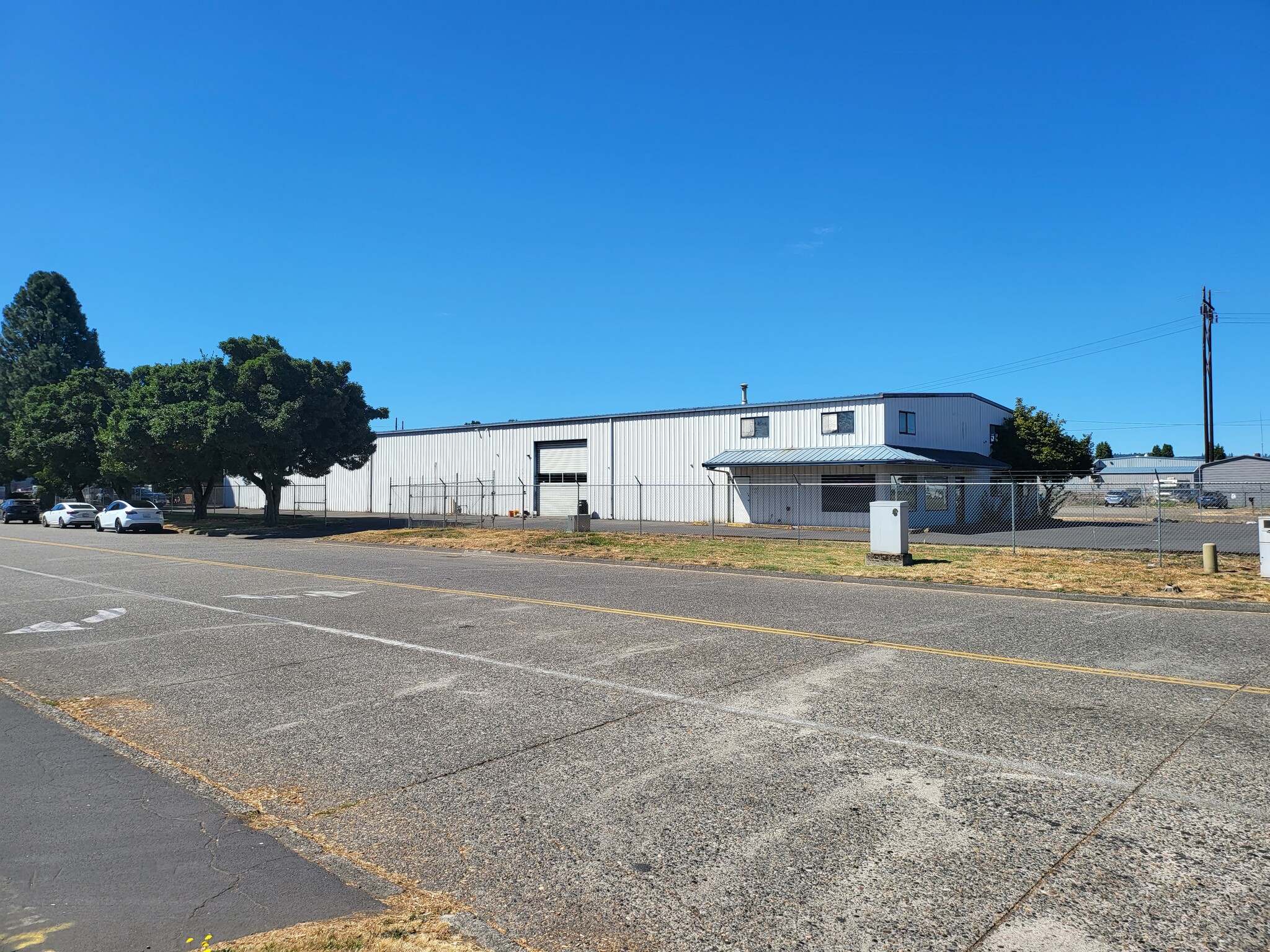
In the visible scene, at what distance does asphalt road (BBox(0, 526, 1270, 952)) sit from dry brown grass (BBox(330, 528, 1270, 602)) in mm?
3181

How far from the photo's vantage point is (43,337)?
254 ft

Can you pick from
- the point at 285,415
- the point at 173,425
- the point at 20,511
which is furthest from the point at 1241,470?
the point at 20,511

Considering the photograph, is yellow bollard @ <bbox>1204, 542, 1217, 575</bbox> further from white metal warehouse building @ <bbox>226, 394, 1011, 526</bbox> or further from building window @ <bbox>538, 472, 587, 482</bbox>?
building window @ <bbox>538, 472, 587, 482</bbox>

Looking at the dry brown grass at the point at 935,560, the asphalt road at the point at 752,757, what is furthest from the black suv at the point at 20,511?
the asphalt road at the point at 752,757

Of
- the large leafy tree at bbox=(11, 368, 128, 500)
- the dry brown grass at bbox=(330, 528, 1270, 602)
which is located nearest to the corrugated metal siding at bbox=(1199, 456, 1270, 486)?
the dry brown grass at bbox=(330, 528, 1270, 602)

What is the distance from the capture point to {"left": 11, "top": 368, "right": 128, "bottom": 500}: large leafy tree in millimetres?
45844

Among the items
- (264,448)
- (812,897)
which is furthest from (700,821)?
(264,448)

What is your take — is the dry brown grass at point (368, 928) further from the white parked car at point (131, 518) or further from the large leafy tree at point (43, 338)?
the large leafy tree at point (43, 338)

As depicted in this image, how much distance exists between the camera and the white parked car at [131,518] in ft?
119

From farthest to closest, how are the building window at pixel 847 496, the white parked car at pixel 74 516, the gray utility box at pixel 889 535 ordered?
the white parked car at pixel 74 516
the building window at pixel 847 496
the gray utility box at pixel 889 535

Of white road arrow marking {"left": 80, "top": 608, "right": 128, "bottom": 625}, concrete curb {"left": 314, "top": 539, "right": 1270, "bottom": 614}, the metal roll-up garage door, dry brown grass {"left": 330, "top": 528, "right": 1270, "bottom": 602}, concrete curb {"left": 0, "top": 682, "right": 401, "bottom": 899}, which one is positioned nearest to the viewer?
concrete curb {"left": 0, "top": 682, "right": 401, "bottom": 899}

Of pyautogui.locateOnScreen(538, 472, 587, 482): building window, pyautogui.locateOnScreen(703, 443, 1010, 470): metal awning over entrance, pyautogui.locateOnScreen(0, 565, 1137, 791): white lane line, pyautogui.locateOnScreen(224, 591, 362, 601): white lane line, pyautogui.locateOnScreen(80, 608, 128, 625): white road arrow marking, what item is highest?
pyautogui.locateOnScreen(703, 443, 1010, 470): metal awning over entrance

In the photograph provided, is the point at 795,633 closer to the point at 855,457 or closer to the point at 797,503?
the point at 855,457

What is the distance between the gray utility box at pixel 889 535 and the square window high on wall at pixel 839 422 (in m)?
16.7
